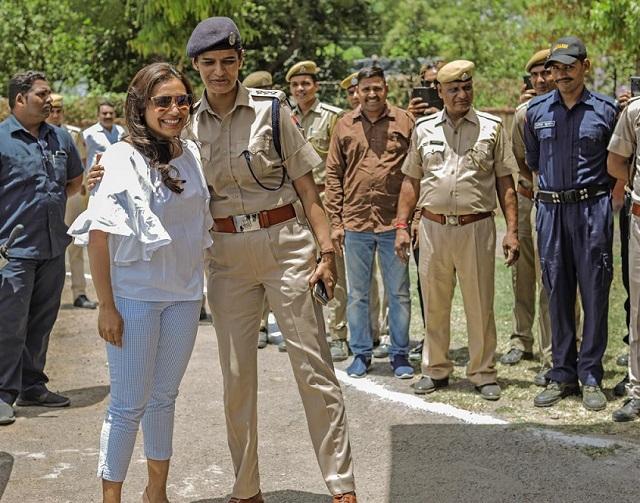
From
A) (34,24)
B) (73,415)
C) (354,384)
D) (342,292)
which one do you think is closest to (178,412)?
(73,415)

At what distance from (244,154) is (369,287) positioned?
3514 mm

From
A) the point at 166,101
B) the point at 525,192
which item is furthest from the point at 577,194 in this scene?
the point at 166,101

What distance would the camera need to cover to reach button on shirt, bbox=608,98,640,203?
22.6 ft

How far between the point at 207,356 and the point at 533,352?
2.64 meters

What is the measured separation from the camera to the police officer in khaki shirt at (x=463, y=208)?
762cm

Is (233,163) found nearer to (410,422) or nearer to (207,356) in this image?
(410,422)

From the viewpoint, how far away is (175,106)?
5008mm

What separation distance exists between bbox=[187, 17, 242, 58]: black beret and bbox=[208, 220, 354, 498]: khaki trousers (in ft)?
2.93

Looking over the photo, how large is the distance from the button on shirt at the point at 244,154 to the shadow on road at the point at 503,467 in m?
1.68

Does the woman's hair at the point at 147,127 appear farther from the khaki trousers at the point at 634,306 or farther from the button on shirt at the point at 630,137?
the khaki trousers at the point at 634,306

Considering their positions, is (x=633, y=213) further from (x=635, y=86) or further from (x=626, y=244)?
(x=635, y=86)

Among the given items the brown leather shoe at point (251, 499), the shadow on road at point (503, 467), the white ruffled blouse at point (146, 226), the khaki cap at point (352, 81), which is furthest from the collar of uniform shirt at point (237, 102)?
the khaki cap at point (352, 81)

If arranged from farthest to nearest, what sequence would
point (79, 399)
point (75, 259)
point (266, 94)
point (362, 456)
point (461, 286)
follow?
point (75, 259)
point (79, 399)
point (461, 286)
point (362, 456)
point (266, 94)

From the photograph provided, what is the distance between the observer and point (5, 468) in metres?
6.31
